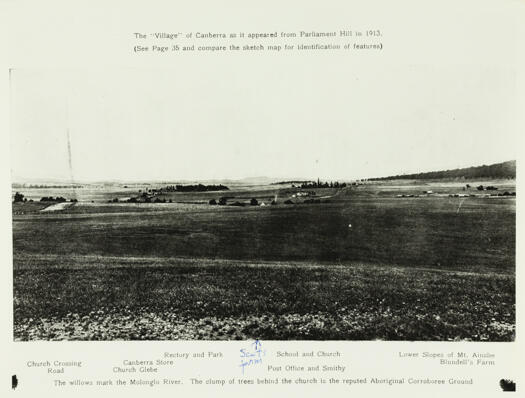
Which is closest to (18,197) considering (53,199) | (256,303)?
(53,199)

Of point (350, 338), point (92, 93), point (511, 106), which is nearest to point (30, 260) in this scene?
point (92, 93)

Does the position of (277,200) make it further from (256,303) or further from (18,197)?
(18,197)

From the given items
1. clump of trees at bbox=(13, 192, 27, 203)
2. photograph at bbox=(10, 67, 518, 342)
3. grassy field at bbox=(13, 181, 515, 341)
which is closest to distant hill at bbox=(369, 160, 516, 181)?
photograph at bbox=(10, 67, 518, 342)

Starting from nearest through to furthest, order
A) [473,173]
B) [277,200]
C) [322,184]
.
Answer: [473,173], [322,184], [277,200]

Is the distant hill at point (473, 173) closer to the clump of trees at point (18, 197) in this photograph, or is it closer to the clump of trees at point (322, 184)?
the clump of trees at point (322, 184)

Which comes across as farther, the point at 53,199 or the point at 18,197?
the point at 53,199

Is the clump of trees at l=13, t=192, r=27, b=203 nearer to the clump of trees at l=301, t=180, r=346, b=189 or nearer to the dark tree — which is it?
the dark tree

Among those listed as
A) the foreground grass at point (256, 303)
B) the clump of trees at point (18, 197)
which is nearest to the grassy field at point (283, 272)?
the foreground grass at point (256, 303)
